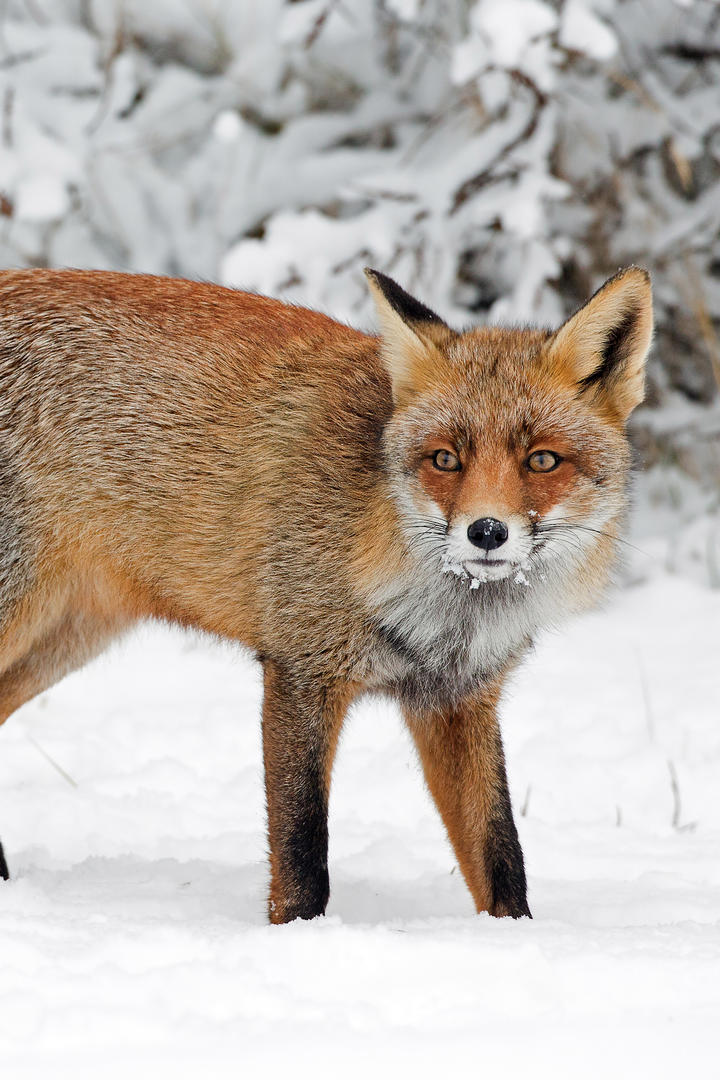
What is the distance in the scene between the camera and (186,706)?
4.61m

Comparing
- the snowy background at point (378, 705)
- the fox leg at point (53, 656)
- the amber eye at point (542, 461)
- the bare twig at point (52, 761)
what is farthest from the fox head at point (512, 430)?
the bare twig at point (52, 761)

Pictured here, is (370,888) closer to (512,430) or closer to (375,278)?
(512,430)

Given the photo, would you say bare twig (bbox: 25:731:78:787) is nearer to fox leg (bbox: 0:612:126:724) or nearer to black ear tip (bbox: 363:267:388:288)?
fox leg (bbox: 0:612:126:724)

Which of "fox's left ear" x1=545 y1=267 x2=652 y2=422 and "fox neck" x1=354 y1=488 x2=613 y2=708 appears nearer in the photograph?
"fox's left ear" x1=545 y1=267 x2=652 y2=422

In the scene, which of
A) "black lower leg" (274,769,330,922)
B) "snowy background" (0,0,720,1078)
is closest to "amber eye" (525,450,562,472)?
"snowy background" (0,0,720,1078)

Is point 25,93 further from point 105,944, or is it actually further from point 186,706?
point 105,944

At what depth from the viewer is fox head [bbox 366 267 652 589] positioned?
7.95ft

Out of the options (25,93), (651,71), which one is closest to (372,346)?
(25,93)

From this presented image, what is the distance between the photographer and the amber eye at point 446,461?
8.21 ft

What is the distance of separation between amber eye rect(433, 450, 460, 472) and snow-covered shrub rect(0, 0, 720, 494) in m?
2.70

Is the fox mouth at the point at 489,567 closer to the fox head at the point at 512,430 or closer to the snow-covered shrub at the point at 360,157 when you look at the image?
the fox head at the point at 512,430

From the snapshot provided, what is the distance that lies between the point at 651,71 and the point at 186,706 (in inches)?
147

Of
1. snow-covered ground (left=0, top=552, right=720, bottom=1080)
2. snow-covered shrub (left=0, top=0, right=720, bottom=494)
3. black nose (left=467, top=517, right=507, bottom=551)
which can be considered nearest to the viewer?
snow-covered ground (left=0, top=552, right=720, bottom=1080)

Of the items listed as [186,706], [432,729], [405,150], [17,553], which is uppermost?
[405,150]
